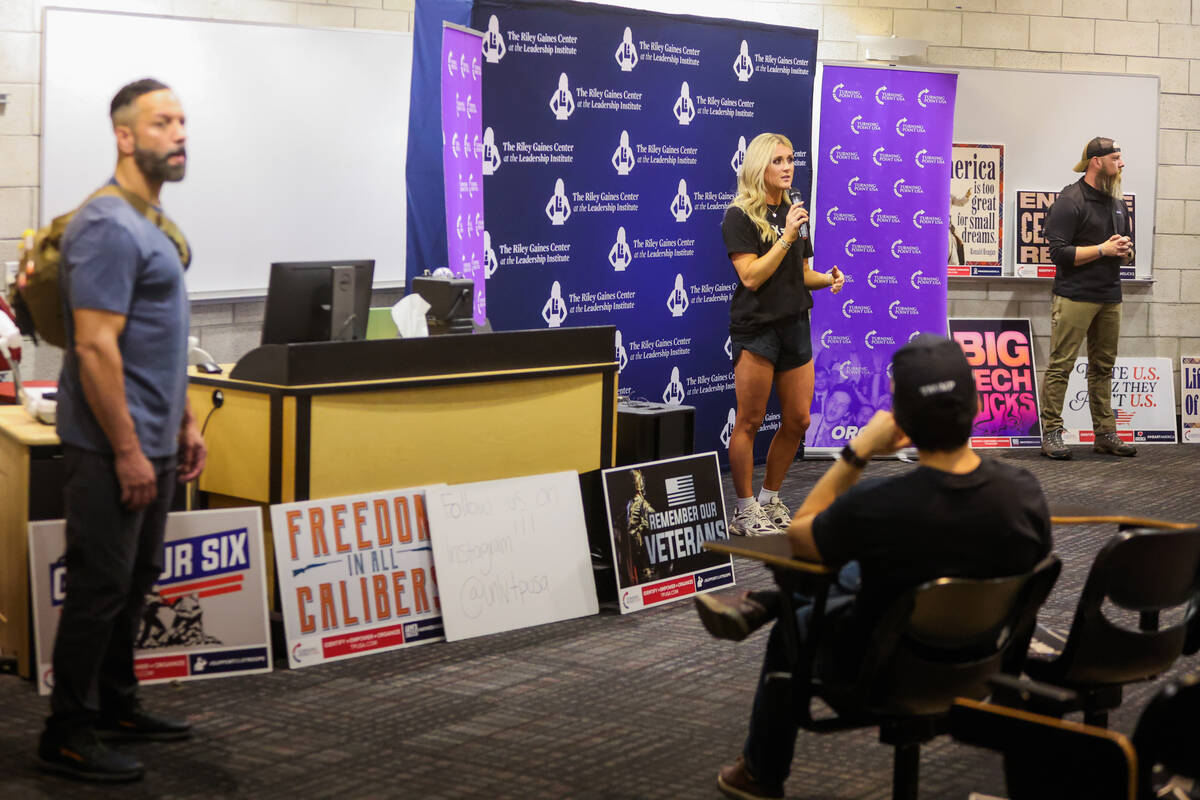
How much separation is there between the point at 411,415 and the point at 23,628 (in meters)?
1.27

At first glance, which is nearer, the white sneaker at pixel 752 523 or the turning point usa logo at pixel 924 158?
the white sneaker at pixel 752 523

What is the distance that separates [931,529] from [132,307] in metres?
1.77

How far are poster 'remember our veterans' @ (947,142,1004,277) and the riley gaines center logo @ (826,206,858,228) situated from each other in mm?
1265

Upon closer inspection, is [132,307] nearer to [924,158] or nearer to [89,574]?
[89,574]

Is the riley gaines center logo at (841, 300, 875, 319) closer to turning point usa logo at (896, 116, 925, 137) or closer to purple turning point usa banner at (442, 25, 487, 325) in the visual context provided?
turning point usa logo at (896, 116, 925, 137)

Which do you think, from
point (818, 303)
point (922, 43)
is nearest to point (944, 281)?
point (818, 303)

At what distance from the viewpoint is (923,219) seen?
25.7 ft

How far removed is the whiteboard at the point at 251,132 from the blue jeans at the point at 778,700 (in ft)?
Result: 14.5

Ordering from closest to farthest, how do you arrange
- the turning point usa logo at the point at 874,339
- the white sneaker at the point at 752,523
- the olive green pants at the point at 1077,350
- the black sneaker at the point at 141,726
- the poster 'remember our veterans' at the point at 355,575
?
the black sneaker at the point at 141,726
the poster 'remember our veterans' at the point at 355,575
the white sneaker at the point at 752,523
the turning point usa logo at the point at 874,339
the olive green pants at the point at 1077,350

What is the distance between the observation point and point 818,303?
763cm

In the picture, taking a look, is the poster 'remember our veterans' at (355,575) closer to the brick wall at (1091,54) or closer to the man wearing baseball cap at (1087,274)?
the brick wall at (1091,54)

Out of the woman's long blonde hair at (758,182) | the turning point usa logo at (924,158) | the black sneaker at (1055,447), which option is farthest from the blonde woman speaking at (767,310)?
the black sneaker at (1055,447)

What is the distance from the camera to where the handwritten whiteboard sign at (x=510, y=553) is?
14.5 ft

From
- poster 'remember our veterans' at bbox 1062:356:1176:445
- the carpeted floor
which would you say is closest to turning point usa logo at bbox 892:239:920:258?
poster 'remember our veterans' at bbox 1062:356:1176:445
